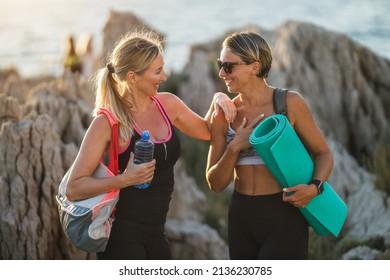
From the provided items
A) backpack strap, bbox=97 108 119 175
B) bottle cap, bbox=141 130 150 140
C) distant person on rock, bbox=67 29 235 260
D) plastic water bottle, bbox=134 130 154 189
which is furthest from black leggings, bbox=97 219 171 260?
bottle cap, bbox=141 130 150 140

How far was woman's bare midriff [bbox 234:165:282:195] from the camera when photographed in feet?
14.9

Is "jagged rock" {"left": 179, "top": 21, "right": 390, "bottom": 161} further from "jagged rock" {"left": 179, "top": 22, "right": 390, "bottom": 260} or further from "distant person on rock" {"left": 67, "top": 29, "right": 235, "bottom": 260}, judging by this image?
"distant person on rock" {"left": 67, "top": 29, "right": 235, "bottom": 260}

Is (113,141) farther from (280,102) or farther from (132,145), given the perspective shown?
(280,102)

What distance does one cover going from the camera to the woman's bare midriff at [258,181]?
4547 mm

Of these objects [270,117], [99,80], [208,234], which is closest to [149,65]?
[99,80]

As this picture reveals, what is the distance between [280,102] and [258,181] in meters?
0.48

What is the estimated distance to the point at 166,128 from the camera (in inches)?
178

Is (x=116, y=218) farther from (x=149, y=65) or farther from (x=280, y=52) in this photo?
(x=280, y=52)

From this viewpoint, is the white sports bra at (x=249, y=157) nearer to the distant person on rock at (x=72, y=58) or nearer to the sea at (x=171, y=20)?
the sea at (x=171, y=20)

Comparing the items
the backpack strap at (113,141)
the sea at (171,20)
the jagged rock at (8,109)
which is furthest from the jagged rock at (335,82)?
the backpack strap at (113,141)

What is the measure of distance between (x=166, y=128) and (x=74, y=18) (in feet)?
87.9

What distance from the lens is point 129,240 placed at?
445cm

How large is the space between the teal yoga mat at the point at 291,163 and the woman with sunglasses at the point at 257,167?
0.20 ft

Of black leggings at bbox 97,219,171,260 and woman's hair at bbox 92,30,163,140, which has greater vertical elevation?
woman's hair at bbox 92,30,163,140
